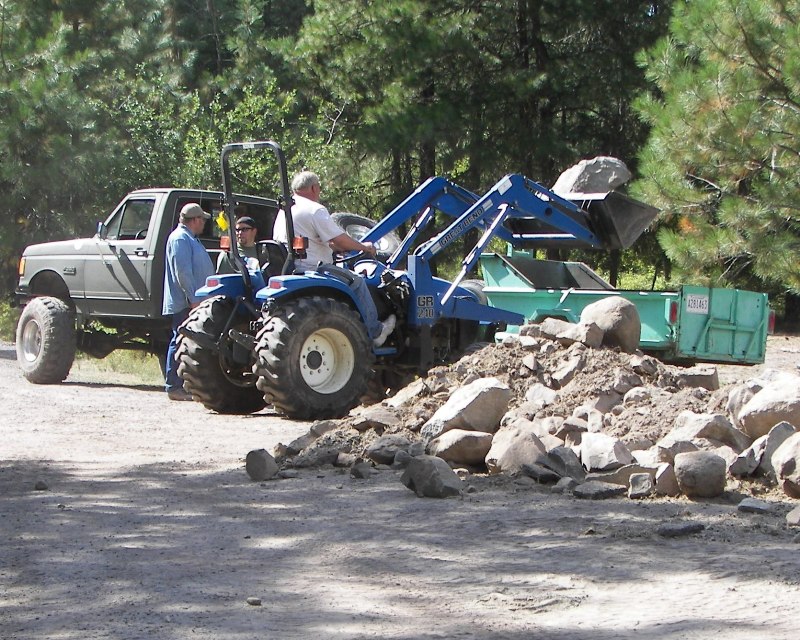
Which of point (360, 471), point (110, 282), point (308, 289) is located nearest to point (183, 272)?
point (110, 282)

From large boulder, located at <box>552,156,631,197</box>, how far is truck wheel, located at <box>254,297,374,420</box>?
380cm

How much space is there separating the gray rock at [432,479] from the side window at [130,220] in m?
8.04

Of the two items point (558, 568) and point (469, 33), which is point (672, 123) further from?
point (558, 568)

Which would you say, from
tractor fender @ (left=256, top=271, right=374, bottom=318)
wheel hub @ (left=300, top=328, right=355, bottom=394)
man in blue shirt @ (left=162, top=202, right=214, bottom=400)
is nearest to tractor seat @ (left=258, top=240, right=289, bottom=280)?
tractor fender @ (left=256, top=271, right=374, bottom=318)

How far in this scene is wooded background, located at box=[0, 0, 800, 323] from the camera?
14.9 metres

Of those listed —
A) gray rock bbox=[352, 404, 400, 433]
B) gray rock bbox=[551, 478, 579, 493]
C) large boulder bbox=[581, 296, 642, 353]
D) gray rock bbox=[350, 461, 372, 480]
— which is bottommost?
gray rock bbox=[350, 461, 372, 480]

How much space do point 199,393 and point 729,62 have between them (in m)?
7.68

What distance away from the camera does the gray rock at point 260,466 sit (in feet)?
25.8

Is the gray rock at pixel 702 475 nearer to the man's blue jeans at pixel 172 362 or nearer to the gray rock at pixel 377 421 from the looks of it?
the gray rock at pixel 377 421

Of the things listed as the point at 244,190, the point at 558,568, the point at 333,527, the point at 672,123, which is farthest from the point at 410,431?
the point at 244,190

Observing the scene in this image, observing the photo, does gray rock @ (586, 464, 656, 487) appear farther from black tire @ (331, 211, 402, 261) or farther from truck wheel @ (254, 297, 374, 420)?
black tire @ (331, 211, 402, 261)

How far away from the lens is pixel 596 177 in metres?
14.1

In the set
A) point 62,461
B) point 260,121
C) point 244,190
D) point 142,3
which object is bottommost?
point 62,461

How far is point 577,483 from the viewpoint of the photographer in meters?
7.29
